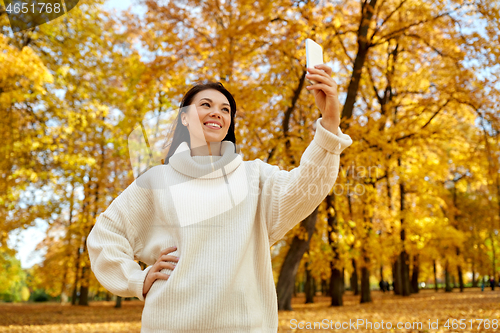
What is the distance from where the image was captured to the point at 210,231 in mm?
Result: 1712

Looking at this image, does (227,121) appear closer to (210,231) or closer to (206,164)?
(206,164)

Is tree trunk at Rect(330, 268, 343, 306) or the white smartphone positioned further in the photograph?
tree trunk at Rect(330, 268, 343, 306)

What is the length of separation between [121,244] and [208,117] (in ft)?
2.41

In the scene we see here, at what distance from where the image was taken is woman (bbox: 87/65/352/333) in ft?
5.23

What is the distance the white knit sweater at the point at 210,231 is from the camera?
1602 mm

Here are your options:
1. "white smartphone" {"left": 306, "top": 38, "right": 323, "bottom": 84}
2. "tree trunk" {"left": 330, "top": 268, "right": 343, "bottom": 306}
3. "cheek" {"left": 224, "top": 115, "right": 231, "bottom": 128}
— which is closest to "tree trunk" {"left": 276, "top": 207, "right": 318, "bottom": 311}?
"tree trunk" {"left": 330, "top": 268, "right": 343, "bottom": 306}

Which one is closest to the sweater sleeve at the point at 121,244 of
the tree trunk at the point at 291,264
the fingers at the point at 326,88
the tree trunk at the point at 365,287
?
the fingers at the point at 326,88

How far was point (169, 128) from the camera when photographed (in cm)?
224

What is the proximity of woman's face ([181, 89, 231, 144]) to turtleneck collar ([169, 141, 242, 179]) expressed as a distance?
0.09 metres

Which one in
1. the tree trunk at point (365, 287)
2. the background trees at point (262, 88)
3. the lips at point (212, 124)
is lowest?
the tree trunk at point (365, 287)

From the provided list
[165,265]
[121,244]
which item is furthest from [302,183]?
[121,244]

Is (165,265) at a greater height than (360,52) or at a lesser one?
lesser

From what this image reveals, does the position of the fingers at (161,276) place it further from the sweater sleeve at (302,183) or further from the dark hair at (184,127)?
the dark hair at (184,127)

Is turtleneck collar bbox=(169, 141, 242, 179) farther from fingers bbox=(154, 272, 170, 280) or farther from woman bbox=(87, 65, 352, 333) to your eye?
fingers bbox=(154, 272, 170, 280)
